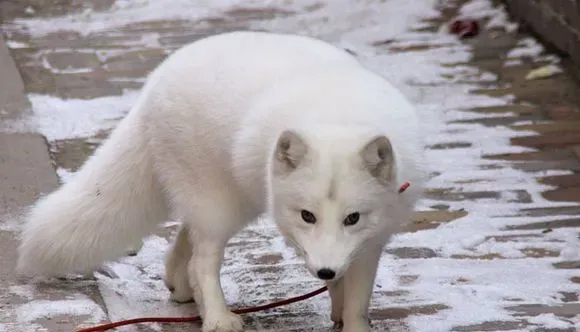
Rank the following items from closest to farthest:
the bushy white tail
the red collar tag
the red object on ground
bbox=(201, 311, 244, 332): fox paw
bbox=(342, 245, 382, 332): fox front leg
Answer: the red collar tag → bbox=(342, 245, 382, 332): fox front leg → bbox=(201, 311, 244, 332): fox paw → the bushy white tail → the red object on ground

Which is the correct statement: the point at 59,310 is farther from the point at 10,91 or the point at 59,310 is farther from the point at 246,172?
the point at 10,91

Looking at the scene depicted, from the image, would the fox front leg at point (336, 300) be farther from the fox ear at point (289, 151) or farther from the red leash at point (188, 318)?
the fox ear at point (289, 151)

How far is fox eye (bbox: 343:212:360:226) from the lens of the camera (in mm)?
3286

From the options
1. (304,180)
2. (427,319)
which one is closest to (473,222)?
(427,319)

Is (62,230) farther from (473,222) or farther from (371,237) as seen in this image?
(473,222)

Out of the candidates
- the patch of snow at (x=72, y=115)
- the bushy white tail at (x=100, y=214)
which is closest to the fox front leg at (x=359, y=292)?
the bushy white tail at (x=100, y=214)

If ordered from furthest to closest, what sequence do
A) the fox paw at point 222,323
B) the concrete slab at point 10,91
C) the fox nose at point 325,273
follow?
the concrete slab at point 10,91 < the fox paw at point 222,323 < the fox nose at point 325,273

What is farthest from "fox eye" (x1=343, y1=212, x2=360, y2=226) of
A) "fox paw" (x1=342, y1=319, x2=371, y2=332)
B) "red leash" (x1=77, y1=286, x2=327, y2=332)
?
"red leash" (x1=77, y1=286, x2=327, y2=332)

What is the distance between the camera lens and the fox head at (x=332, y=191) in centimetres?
325

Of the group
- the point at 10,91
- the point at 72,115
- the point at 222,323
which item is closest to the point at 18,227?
the point at 222,323

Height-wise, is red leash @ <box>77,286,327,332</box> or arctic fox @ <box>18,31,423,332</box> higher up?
arctic fox @ <box>18,31,423,332</box>

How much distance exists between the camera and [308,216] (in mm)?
3301

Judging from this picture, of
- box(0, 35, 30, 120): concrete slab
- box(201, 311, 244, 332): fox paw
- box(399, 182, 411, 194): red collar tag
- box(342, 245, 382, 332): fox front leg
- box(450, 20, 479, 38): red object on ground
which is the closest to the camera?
box(399, 182, 411, 194): red collar tag

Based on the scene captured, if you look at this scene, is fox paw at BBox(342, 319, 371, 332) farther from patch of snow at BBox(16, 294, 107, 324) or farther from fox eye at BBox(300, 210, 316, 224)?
patch of snow at BBox(16, 294, 107, 324)
